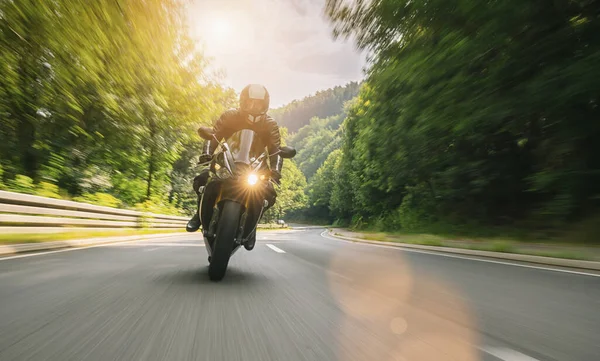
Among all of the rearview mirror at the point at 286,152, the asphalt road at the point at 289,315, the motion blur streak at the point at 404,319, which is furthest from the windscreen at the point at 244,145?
the motion blur streak at the point at 404,319

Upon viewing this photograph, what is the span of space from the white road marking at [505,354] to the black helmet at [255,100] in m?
3.53

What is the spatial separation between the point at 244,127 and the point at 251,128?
95mm

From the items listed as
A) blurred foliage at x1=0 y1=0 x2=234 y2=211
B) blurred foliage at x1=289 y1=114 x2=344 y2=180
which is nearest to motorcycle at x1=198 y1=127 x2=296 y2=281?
blurred foliage at x1=0 y1=0 x2=234 y2=211

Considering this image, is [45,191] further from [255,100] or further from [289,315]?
[289,315]

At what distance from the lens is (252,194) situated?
456cm

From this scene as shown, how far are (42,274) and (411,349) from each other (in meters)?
4.28

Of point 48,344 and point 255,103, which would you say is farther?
point 255,103

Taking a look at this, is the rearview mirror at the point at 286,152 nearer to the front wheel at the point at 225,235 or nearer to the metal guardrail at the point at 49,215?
the front wheel at the point at 225,235

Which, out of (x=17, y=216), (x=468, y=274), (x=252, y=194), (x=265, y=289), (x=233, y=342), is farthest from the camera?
(x=17, y=216)

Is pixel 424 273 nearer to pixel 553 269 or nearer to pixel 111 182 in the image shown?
pixel 553 269

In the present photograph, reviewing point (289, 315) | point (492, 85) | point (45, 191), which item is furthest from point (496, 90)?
point (45, 191)

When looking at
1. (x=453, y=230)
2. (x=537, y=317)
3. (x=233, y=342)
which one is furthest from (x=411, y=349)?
(x=453, y=230)

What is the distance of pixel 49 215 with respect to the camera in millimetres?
9148

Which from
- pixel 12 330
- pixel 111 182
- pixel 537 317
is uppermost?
pixel 111 182
